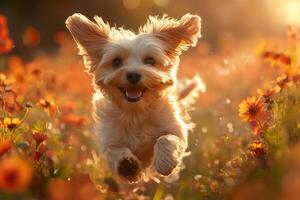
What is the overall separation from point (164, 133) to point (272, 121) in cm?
138

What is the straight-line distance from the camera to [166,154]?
5145 mm

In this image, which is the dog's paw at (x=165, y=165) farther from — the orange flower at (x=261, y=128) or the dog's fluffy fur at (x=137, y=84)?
the orange flower at (x=261, y=128)

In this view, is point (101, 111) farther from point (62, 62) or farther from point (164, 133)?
point (62, 62)

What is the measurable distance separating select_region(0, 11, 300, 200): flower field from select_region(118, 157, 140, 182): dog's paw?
8.2 inches

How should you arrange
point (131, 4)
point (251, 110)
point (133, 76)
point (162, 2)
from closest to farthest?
1. point (251, 110)
2. point (133, 76)
3. point (162, 2)
4. point (131, 4)

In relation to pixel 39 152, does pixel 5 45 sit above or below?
above

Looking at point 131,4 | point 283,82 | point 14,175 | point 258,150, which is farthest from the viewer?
point 131,4

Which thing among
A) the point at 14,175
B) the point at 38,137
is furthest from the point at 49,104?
the point at 14,175

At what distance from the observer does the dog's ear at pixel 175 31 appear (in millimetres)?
6062

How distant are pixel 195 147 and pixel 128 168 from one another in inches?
76.8

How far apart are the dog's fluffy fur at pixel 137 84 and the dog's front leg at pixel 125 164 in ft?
0.05

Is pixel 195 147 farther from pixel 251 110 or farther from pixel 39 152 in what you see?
pixel 39 152

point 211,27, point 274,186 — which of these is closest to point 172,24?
point 274,186

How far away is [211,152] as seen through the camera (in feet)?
20.8
